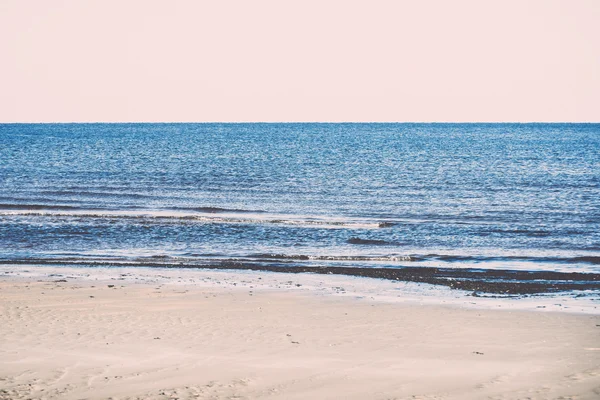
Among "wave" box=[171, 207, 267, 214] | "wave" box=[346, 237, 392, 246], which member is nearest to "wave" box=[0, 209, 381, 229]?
"wave" box=[171, 207, 267, 214]

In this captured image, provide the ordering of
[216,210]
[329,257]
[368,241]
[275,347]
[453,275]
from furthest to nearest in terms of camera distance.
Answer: [216,210] → [368,241] → [329,257] → [453,275] → [275,347]

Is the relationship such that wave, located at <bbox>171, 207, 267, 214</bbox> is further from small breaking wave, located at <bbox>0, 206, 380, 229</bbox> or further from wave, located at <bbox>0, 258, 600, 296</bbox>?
wave, located at <bbox>0, 258, 600, 296</bbox>

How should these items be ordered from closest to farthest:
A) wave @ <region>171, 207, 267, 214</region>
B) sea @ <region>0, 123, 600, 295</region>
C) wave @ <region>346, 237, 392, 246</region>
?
sea @ <region>0, 123, 600, 295</region> < wave @ <region>346, 237, 392, 246</region> < wave @ <region>171, 207, 267, 214</region>

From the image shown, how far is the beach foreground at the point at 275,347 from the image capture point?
9805 mm

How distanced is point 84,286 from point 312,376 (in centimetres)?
914

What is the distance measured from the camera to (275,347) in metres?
12.1

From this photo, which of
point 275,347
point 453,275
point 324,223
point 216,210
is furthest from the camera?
point 216,210

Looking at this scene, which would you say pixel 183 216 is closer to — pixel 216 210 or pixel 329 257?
pixel 216 210

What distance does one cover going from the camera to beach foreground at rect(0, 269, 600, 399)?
9.80 meters

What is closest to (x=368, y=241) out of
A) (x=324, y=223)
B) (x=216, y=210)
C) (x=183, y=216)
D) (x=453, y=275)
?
(x=324, y=223)

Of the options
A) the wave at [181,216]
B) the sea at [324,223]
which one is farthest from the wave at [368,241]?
the wave at [181,216]

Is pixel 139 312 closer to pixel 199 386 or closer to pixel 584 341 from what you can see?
pixel 199 386

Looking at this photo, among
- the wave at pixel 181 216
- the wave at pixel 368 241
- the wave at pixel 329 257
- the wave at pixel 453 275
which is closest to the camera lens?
the wave at pixel 453 275

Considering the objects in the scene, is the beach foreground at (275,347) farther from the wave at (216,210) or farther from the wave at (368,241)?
the wave at (216,210)
